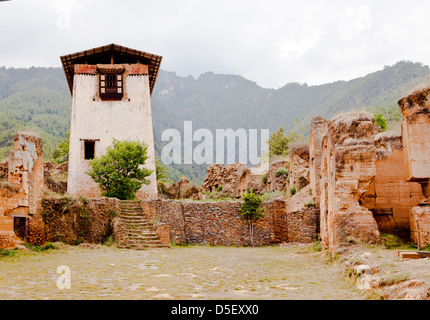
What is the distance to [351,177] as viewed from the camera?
1150 cm

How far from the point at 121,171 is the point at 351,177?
13985mm

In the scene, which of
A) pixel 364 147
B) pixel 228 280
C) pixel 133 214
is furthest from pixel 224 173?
pixel 228 280

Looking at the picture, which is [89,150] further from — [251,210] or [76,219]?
[251,210]

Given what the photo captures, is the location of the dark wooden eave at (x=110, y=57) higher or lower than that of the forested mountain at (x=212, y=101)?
lower

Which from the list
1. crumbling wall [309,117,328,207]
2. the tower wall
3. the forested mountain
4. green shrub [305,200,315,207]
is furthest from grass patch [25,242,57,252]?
the forested mountain

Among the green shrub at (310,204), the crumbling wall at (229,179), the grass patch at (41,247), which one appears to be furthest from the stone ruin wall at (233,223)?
A: the crumbling wall at (229,179)

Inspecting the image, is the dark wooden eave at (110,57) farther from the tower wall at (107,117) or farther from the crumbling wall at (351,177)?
the crumbling wall at (351,177)

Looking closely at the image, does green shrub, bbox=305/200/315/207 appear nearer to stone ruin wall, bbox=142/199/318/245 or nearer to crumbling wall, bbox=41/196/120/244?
stone ruin wall, bbox=142/199/318/245

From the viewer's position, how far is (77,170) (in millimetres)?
25312

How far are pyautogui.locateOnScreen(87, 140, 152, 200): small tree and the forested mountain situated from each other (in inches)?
839

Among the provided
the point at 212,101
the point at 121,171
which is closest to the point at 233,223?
the point at 121,171

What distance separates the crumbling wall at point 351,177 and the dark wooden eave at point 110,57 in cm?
1811

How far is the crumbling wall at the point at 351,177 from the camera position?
10938mm

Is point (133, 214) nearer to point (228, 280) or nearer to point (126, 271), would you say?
Result: point (126, 271)
